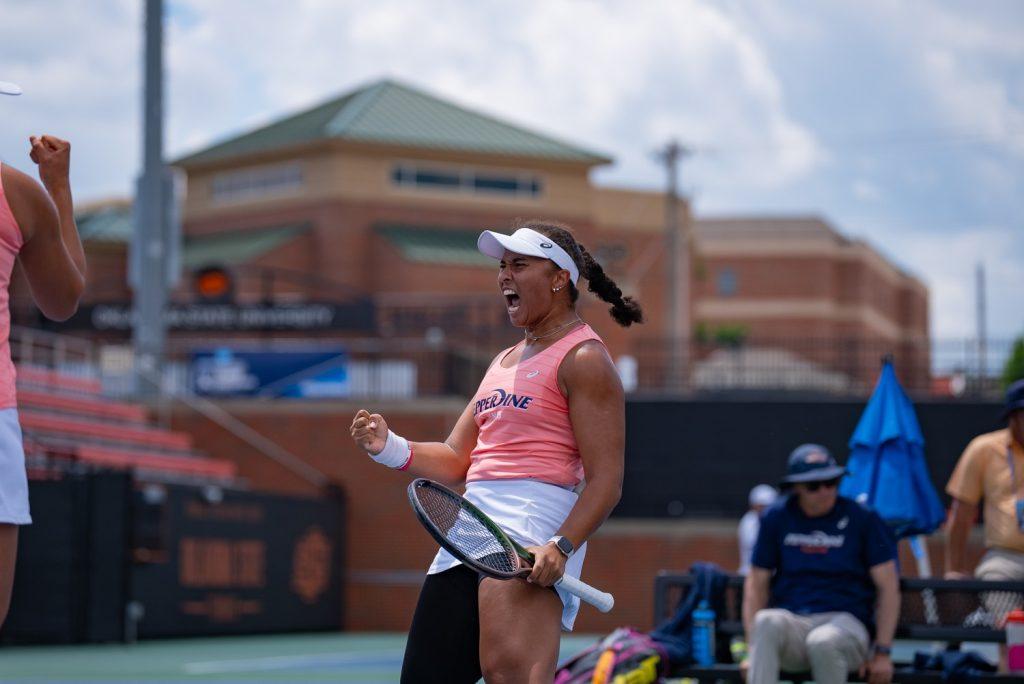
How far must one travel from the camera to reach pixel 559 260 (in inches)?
207

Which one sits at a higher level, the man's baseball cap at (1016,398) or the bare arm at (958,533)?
the man's baseball cap at (1016,398)

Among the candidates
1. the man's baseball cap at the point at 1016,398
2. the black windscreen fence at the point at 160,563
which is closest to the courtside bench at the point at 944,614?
the man's baseball cap at the point at 1016,398

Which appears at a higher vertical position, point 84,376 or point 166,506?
point 84,376

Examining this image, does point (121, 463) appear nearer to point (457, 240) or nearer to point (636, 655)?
point (636, 655)

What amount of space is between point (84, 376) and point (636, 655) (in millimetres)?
20289

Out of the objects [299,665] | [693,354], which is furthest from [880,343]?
[299,665]

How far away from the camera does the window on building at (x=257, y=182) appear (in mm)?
47781

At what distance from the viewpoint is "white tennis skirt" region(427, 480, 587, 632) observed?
5004 millimetres

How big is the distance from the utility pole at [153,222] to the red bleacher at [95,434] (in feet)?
7.44

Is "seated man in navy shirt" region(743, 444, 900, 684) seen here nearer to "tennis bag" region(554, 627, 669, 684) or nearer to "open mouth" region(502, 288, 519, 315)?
"tennis bag" region(554, 627, 669, 684)

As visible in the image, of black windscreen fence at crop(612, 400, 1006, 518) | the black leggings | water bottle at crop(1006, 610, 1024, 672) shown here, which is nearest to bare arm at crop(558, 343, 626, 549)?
the black leggings

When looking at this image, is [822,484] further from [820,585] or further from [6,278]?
[6,278]

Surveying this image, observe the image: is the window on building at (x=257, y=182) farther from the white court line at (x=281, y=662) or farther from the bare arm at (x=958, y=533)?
the bare arm at (x=958, y=533)

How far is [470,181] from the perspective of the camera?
47.9 meters
